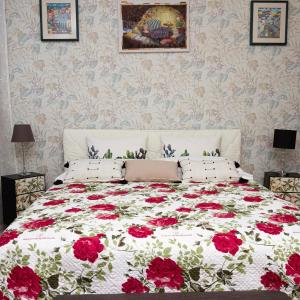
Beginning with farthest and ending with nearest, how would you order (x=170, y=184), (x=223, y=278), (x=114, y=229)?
(x=170, y=184), (x=114, y=229), (x=223, y=278)

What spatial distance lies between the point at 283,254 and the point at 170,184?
144 cm

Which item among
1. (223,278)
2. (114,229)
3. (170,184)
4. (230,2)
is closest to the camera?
(223,278)

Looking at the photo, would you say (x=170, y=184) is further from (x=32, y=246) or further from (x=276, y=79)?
(x=276, y=79)

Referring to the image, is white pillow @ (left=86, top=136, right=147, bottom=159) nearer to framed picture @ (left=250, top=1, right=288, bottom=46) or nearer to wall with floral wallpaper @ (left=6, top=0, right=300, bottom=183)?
wall with floral wallpaper @ (left=6, top=0, right=300, bottom=183)

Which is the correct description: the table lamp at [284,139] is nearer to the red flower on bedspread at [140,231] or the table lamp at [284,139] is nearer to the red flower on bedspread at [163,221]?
the red flower on bedspread at [163,221]

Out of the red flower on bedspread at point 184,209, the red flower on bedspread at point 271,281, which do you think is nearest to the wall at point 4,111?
the red flower on bedspread at point 184,209

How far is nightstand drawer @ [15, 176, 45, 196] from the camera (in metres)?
3.56

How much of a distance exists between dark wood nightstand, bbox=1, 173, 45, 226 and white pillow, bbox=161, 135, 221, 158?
1354 mm

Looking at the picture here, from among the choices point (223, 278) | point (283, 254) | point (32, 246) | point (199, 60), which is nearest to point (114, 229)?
point (32, 246)

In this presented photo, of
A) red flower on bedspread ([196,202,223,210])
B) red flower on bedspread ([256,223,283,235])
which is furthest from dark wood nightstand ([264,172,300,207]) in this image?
red flower on bedspread ([256,223,283,235])

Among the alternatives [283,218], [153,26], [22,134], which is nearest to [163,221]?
[283,218]

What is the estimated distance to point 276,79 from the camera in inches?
153

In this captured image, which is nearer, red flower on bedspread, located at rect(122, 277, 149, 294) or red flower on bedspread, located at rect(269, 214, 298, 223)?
red flower on bedspread, located at rect(122, 277, 149, 294)

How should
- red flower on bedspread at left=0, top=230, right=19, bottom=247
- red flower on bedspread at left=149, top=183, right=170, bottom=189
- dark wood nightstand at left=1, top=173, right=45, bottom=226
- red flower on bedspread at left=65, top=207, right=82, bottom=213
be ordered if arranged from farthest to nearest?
dark wood nightstand at left=1, top=173, right=45, bottom=226, red flower on bedspread at left=149, top=183, right=170, bottom=189, red flower on bedspread at left=65, top=207, right=82, bottom=213, red flower on bedspread at left=0, top=230, right=19, bottom=247
